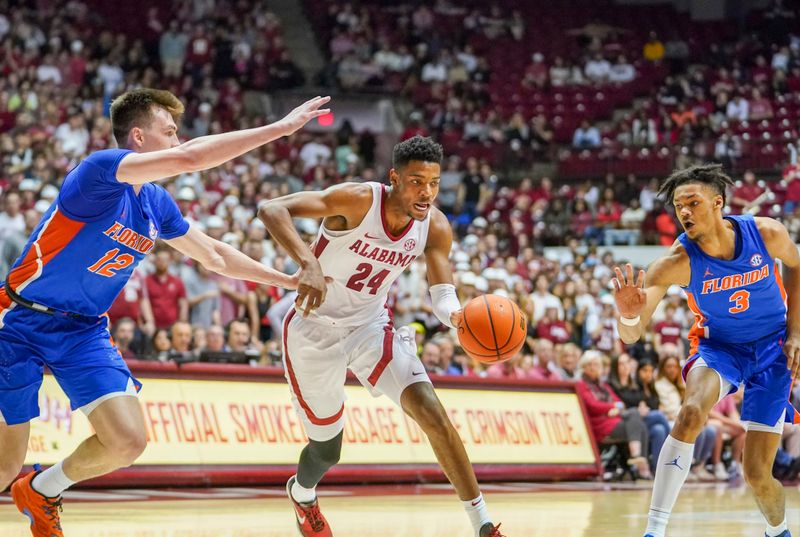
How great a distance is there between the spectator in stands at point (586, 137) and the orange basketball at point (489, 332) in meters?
17.8

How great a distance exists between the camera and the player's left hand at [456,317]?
20.5 ft

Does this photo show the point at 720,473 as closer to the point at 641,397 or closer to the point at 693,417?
the point at 641,397

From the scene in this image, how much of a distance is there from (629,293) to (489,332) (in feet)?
2.58

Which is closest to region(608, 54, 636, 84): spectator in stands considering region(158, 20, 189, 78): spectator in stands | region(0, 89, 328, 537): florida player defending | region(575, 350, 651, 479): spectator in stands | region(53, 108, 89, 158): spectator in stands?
region(158, 20, 189, 78): spectator in stands

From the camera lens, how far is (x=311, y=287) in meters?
5.77

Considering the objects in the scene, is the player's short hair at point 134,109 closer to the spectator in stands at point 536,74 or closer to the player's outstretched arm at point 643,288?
the player's outstretched arm at point 643,288

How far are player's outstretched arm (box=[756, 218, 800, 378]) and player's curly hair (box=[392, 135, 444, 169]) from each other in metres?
1.97

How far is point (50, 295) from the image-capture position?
5355 millimetres

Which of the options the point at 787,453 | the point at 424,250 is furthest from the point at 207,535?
the point at 787,453

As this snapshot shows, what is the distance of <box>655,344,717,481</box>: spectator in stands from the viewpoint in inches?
524

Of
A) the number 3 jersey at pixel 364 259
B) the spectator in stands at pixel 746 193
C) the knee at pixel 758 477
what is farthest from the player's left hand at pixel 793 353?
the spectator in stands at pixel 746 193

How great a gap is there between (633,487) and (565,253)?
8.34 metres

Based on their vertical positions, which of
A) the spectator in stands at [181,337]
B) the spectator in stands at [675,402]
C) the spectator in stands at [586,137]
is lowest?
the spectator in stands at [675,402]

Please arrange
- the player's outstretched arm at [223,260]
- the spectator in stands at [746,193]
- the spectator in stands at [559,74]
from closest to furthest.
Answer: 1. the player's outstretched arm at [223,260]
2. the spectator in stands at [746,193]
3. the spectator in stands at [559,74]
